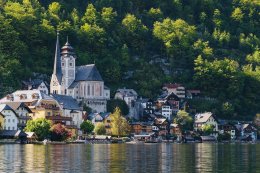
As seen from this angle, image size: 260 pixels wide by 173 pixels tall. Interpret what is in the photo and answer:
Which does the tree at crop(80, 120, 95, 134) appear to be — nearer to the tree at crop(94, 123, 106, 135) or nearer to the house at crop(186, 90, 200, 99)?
the tree at crop(94, 123, 106, 135)

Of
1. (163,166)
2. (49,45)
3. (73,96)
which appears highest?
(49,45)

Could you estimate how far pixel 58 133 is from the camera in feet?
329

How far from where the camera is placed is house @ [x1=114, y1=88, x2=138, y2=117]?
131413 mm

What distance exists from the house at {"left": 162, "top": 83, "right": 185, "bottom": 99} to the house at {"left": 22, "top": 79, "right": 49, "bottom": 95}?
27.2 metres

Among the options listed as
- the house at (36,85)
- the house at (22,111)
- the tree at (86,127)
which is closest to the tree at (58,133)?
the house at (22,111)

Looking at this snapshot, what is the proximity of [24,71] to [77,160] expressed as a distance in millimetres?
75837

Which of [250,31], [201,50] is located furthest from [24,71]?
[250,31]

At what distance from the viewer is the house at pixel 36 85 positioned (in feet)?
412

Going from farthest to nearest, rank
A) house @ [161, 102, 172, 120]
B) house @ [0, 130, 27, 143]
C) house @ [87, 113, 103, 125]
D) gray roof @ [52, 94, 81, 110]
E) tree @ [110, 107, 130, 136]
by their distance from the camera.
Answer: house @ [161, 102, 172, 120] → house @ [87, 113, 103, 125] → gray roof @ [52, 94, 81, 110] → tree @ [110, 107, 130, 136] → house @ [0, 130, 27, 143]

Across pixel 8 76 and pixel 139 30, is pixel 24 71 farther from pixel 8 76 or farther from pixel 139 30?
pixel 139 30

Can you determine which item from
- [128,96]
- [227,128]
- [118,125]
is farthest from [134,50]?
[118,125]

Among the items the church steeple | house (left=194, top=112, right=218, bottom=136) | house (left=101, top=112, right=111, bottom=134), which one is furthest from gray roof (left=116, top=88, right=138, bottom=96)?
house (left=194, top=112, right=218, bottom=136)

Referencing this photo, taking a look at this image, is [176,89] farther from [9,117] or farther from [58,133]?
[58,133]

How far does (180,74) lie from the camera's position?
509ft
